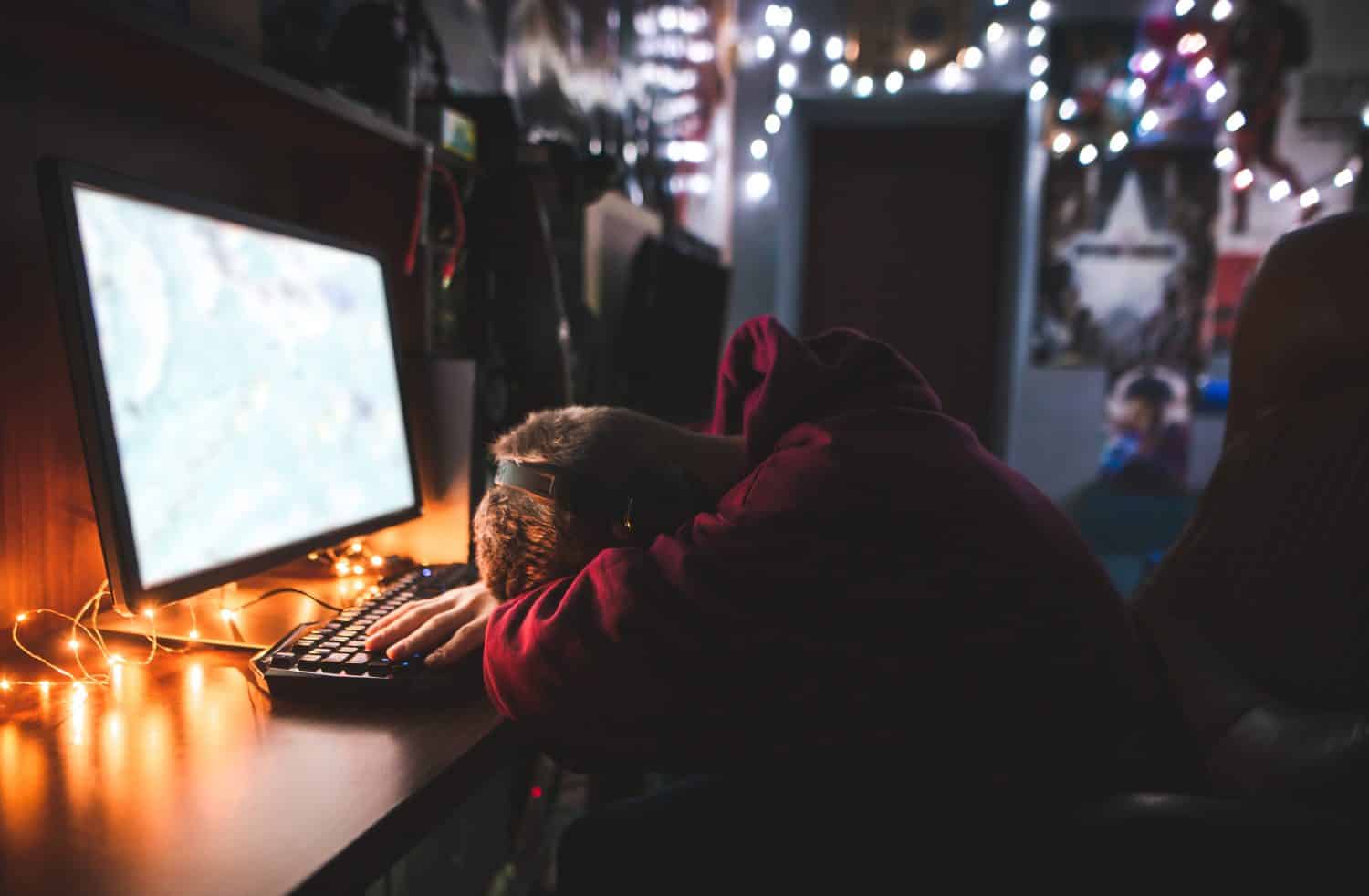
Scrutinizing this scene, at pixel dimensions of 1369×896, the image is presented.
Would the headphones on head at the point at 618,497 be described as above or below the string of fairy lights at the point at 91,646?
above

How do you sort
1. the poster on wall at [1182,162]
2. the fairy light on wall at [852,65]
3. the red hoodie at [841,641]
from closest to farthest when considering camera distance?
the red hoodie at [841,641]
the poster on wall at [1182,162]
the fairy light on wall at [852,65]

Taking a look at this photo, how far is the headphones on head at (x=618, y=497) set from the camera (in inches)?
29.6

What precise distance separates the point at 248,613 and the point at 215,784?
1.20 feet

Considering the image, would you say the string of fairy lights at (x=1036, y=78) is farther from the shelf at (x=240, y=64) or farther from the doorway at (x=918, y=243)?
the shelf at (x=240, y=64)

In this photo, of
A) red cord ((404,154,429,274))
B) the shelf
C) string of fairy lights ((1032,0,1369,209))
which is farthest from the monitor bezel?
string of fairy lights ((1032,0,1369,209))

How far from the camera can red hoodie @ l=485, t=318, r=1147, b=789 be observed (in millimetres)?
593

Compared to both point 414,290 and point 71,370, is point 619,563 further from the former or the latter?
point 414,290

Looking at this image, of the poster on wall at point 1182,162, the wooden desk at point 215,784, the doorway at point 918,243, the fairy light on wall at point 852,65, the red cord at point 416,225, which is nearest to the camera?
the wooden desk at point 215,784

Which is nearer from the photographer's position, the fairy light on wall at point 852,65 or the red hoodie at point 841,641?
the red hoodie at point 841,641

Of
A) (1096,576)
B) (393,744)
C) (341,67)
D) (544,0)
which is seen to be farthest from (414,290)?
(544,0)

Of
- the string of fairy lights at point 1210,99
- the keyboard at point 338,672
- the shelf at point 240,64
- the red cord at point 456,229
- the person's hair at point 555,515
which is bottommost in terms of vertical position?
the keyboard at point 338,672

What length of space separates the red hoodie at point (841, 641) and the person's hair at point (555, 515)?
8 cm

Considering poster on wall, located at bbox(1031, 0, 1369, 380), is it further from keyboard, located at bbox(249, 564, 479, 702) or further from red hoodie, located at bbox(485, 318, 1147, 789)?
keyboard, located at bbox(249, 564, 479, 702)

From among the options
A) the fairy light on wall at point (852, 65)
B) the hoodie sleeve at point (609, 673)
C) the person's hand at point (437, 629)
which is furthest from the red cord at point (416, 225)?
the fairy light on wall at point (852, 65)
